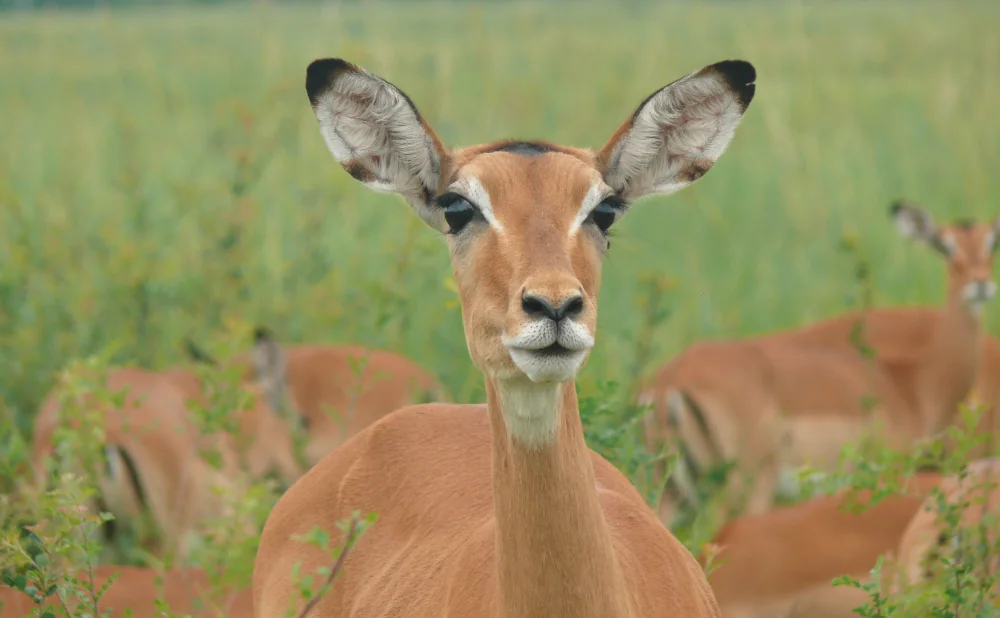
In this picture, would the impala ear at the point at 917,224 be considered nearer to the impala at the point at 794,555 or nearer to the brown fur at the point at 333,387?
the impala at the point at 794,555

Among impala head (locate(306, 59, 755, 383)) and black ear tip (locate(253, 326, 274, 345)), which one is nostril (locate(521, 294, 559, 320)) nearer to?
impala head (locate(306, 59, 755, 383))

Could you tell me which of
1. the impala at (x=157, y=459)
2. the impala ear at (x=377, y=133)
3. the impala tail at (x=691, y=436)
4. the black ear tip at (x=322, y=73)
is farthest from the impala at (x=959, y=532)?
the impala at (x=157, y=459)

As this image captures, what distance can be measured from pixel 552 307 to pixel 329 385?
488 centimetres

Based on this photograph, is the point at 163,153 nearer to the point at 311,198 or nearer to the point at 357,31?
the point at 311,198

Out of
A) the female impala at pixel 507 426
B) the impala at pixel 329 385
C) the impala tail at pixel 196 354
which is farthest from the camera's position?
the impala at pixel 329 385

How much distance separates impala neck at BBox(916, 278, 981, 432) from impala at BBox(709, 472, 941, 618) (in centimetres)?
263

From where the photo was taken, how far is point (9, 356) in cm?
620

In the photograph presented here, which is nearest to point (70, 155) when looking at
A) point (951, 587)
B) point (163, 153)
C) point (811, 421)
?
point (163, 153)

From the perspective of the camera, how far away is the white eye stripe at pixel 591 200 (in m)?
2.88

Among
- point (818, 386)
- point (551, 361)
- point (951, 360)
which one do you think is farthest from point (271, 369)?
point (551, 361)

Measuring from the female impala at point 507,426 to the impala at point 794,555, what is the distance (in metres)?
2.06

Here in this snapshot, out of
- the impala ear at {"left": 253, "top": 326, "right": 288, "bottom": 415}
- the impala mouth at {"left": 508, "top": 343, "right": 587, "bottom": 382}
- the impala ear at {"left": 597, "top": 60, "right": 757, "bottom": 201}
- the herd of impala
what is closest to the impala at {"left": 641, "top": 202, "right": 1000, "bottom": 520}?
the herd of impala

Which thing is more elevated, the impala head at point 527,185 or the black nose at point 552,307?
the impala head at point 527,185

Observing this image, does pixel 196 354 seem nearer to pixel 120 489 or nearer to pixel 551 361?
pixel 120 489
